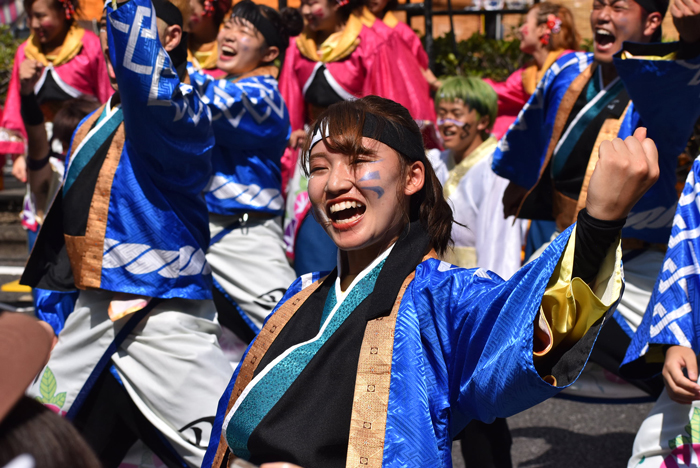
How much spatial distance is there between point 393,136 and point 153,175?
0.96 m

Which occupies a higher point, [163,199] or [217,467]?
[163,199]

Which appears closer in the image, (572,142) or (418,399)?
(418,399)

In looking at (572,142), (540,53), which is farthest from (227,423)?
(540,53)

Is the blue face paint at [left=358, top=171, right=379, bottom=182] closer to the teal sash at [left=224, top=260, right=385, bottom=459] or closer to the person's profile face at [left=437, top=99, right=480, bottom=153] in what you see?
the teal sash at [left=224, top=260, right=385, bottom=459]

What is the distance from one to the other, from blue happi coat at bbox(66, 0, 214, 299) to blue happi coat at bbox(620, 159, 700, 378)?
4.54 ft

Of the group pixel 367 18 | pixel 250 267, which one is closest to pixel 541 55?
pixel 367 18

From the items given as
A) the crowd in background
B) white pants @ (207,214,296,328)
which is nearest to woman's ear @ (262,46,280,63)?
the crowd in background

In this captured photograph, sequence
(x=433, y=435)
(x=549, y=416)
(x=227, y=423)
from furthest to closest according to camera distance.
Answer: (x=549, y=416) → (x=227, y=423) → (x=433, y=435)

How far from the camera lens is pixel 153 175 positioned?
7.80 ft

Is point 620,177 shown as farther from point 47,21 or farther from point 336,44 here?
point 47,21

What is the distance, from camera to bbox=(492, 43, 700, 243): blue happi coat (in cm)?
234

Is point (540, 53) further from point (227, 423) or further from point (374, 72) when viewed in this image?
point (227, 423)

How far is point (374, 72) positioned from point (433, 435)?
12.2 feet

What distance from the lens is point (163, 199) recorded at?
2400 mm
